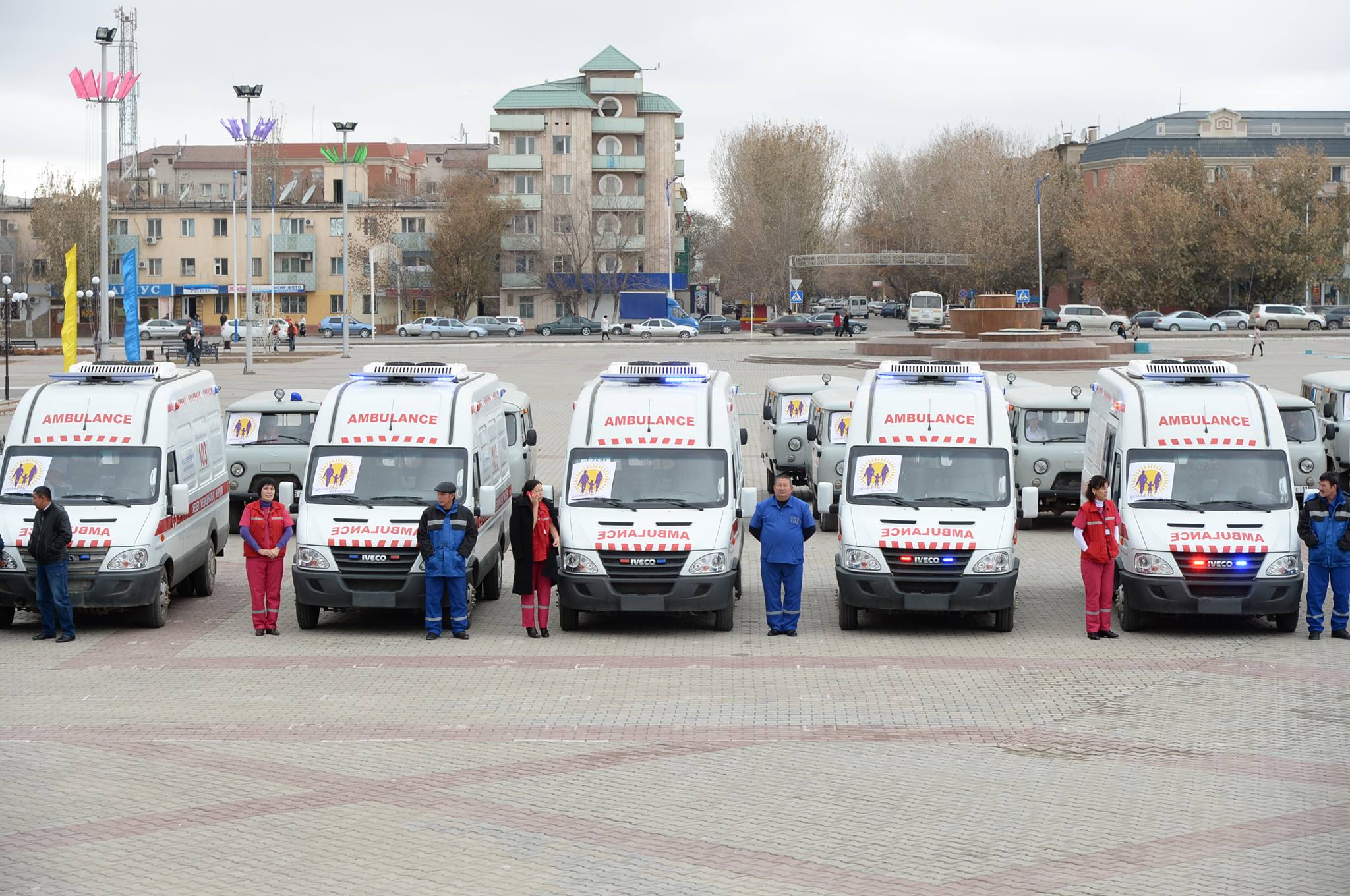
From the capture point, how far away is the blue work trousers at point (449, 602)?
49.2 ft

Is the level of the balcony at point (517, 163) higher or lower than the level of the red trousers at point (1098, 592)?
higher

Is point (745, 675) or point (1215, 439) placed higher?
point (1215, 439)

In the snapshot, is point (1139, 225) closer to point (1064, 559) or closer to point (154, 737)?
point (1064, 559)

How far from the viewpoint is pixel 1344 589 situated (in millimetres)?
15094

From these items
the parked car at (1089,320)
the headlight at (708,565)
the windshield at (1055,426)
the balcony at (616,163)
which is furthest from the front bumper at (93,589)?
the balcony at (616,163)

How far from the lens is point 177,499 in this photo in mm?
15969

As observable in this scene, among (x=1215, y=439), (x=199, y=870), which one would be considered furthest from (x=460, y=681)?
(x=1215, y=439)

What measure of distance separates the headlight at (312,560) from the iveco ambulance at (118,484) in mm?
1562

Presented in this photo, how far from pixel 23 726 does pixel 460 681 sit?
3469 millimetres

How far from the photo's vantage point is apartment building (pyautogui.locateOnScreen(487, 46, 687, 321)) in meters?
95.1

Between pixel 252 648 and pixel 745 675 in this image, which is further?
pixel 252 648

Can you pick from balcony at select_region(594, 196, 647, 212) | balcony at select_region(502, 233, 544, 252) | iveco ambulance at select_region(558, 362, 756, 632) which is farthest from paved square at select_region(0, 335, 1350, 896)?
balcony at select_region(594, 196, 647, 212)

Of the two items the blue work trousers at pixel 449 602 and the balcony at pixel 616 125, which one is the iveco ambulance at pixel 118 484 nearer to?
the blue work trousers at pixel 449 602

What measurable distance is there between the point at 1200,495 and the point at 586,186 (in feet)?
271
